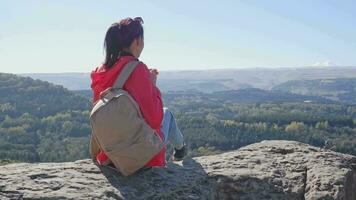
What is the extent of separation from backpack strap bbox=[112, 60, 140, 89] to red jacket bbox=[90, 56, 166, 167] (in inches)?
1.9

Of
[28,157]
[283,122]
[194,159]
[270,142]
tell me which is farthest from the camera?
[283,122]

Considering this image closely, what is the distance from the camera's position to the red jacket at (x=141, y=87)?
8.15 meters

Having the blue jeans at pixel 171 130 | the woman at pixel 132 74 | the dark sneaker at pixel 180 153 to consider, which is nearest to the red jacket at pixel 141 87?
the woman at pixel 132 74

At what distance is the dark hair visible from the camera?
8391 millimetres

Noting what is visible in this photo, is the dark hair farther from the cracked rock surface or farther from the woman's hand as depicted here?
the cracked rock surface

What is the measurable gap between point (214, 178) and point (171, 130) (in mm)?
1369

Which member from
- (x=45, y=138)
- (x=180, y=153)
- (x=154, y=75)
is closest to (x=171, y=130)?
(x=180, y=153)

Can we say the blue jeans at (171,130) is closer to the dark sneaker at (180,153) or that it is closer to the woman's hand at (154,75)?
the dark sneaker at (180,153)

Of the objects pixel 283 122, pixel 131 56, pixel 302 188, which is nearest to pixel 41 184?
pixel 131 56

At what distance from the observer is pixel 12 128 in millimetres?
178500

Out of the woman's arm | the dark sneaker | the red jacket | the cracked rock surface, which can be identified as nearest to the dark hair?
the red jacket

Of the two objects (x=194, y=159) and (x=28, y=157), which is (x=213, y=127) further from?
(x=194, y=159)

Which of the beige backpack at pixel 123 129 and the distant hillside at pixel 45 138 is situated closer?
the beige backpack at pixel 123 129

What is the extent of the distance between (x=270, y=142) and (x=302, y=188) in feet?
6.62
